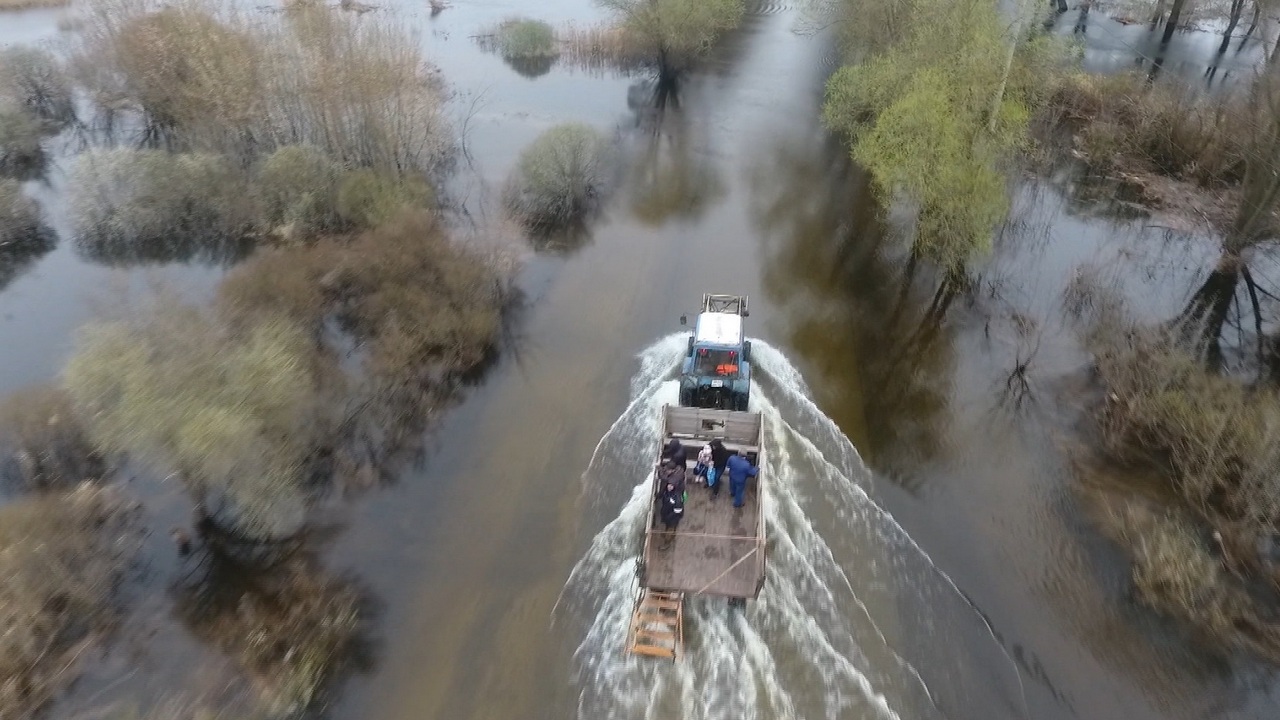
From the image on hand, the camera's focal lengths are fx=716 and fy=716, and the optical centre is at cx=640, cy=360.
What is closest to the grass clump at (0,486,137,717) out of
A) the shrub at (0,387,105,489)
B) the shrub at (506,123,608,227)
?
the shrub at (0,387,105,489)

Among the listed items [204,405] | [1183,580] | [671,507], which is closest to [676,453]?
[671,507]

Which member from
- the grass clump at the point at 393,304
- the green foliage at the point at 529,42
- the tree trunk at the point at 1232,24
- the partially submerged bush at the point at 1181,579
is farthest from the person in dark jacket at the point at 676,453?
the tree trunk at the point at 1232,24

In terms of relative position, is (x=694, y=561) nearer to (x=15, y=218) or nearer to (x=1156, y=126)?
(x=15, y=218)

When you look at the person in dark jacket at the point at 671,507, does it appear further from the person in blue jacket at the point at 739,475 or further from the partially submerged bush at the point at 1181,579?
the partially submerged bush at the point at 1181,579

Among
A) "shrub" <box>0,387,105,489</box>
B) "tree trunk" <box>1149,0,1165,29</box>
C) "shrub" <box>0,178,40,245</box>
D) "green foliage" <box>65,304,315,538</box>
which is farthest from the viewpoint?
"tree trunk" <box>1149,0,1165,29</box>

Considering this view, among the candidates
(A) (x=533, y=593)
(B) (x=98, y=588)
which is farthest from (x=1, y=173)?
(A) (x=533, y=593)

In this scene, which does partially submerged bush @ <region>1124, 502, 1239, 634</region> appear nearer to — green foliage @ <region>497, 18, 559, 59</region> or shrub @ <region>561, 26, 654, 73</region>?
shrub @ <region>561, 26, 654, 73</region>
